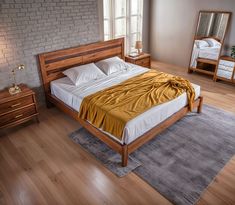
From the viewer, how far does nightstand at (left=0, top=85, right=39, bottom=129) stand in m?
2.97

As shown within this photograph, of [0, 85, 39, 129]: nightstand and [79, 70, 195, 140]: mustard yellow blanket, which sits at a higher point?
[79, 70, 195, 140]: mustard yellow blanket

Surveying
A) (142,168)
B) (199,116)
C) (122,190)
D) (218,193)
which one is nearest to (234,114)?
(199,116)

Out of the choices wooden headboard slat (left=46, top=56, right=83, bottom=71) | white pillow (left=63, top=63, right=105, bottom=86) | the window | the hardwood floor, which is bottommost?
the hardwood floor

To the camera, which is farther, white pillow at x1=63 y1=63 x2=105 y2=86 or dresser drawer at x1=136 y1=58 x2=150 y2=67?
dresser drawer at x1=136 y1=58 x2=150 y2=67

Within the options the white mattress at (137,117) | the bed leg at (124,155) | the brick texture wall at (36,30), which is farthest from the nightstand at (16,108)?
the bed leg at (124,155)

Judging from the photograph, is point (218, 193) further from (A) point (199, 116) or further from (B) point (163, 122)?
(A) point (199, 116)

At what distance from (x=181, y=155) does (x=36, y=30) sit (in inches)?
109

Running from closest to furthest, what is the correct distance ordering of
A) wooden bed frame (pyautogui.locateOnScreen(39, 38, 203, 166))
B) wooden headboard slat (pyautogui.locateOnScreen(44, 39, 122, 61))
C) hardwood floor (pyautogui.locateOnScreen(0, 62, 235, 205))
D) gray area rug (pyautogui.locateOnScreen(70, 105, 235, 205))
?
hardwood floor (pyautogui.locateOnScreen(0, 62, 235, 205)) < gray area rug (pyautogui.locateOnScreen(70, 105, 235, 205)) < wooden bed frame (pyautogui.locateOnScreen(39, 38, 203, 166)) < wooden headboard slat (pyautogui.locateOnScreen(44, 39, 122, 61))

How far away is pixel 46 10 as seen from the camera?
3.39 m

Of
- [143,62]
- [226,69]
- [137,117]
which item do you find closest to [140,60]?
[143,62]

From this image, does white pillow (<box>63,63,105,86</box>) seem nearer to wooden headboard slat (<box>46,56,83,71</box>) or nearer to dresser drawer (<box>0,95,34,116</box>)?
wooden headboard slat (<box>46,56,83,71</box>)

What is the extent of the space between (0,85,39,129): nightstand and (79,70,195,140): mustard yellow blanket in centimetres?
83

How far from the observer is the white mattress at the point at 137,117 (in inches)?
98.3

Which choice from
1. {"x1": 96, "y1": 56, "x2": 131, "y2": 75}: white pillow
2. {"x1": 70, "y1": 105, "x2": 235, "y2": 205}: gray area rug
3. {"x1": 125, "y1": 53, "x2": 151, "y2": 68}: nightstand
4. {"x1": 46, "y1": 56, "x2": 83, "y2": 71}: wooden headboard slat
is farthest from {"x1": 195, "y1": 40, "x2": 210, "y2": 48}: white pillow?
{"x1": 46, "y1": 56, "x2": 83, "y2": 71}: wooden headboard slat
